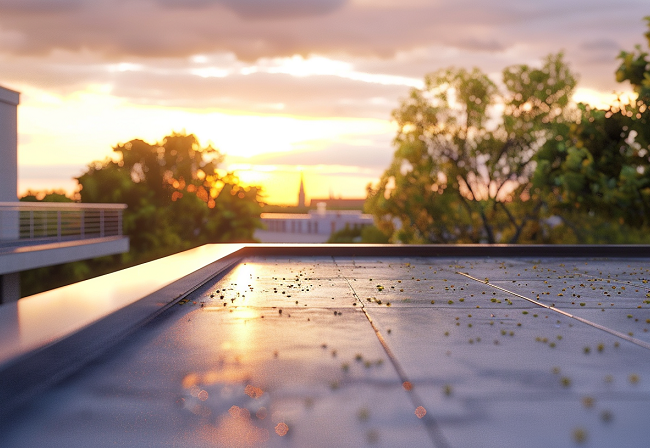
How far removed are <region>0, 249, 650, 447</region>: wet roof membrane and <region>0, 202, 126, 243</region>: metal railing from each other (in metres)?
12.2

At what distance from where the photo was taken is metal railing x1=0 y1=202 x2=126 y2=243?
60.7 feet

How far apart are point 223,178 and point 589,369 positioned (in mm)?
37785

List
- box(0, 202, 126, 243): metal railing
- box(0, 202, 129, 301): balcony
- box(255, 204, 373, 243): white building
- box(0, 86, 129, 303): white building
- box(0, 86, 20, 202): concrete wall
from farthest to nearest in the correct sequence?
1. box(255, 204, 373, 243): white building
2. box(0, 86, 20, 202): concrete wall
3. box(0, 202, 126, 243): metal railing
4. box(0, 86, 129, 303): white building
5. box(0, 202, 129, 301): balcony

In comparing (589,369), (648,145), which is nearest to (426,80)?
(648,145)

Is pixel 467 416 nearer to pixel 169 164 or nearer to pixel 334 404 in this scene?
pixel 334 404

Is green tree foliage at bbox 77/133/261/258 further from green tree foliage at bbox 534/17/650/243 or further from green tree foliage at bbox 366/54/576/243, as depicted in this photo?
green tree foliage at bbox 534/17/650/243

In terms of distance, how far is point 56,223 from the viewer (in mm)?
21281

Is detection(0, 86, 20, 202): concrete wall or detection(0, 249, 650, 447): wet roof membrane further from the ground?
detection(0, 86, 20, 202): concrete wall

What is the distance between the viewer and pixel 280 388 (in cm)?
409

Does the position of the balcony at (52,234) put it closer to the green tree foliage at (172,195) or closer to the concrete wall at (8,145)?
the concrete wall at (8,145)

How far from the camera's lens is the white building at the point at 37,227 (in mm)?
17031

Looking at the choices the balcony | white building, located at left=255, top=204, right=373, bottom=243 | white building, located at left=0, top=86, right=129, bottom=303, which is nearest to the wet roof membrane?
the balcony

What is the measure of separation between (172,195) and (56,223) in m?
17.1

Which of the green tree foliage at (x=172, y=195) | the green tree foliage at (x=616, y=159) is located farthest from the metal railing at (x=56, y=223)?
the green tree foliage at (x=616, y=159)
